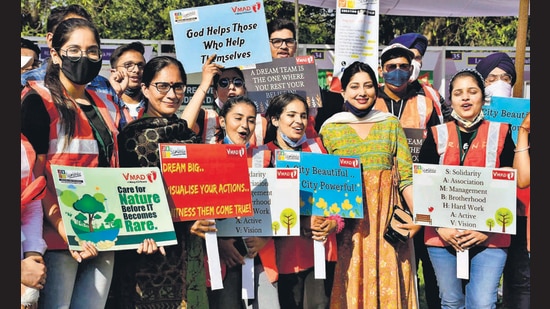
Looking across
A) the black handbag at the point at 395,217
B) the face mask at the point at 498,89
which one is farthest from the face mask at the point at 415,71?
the black handbag at the point at 395,217

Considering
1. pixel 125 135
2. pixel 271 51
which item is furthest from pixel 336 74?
pixel 125 135

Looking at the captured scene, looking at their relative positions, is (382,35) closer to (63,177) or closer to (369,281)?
(369,281)

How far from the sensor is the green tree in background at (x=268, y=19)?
67.3ft

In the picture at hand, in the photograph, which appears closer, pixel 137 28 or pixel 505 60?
pixel 505 60

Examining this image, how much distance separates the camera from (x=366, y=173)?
6.83 m

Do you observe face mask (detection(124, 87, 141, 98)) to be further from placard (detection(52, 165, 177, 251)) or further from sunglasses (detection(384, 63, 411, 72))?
sunglasses (detection(384, 63, 411, 72))

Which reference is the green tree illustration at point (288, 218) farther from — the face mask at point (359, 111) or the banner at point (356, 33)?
the banner at point (356, 33)

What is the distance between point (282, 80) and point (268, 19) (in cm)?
1330

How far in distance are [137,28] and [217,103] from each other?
14.2 meters

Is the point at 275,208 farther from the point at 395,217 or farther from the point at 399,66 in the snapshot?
the point at 399,66

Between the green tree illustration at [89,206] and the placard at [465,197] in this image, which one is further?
the placard at [465,197]

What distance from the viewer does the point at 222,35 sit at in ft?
24.1

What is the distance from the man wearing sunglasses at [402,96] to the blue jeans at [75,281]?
2803 mm

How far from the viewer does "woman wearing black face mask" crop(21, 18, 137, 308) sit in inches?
216
